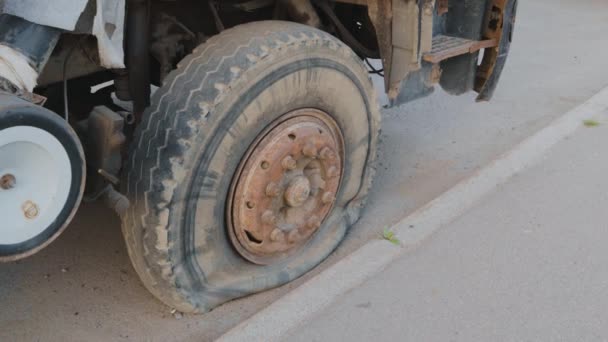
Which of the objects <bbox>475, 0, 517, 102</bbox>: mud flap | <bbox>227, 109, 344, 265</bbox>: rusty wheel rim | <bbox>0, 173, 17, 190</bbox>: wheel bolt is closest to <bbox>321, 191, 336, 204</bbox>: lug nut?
<bbox>227, 109, 344, 265</bbox>: rusty wheel rim

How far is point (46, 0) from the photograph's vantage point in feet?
5.47

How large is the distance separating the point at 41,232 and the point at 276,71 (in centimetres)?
100

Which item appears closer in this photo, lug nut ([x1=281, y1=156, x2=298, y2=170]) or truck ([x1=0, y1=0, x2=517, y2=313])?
truck ([x1=0, y1=0, x2=517, y2=313])

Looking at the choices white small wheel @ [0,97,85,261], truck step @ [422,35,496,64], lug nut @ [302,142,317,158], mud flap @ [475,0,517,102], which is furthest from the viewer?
mud flap @ [475,0,517,102]

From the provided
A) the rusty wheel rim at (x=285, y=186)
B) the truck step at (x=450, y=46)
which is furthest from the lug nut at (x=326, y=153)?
the truck step at (x=450, y=46)

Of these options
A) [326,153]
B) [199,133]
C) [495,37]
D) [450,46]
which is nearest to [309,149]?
[326,153]

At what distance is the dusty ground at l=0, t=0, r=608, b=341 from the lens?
2.36m

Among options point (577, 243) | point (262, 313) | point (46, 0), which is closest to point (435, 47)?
point (577, 243)

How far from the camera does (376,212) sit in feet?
10.7

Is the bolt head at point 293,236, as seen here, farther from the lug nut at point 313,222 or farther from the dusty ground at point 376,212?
the dusty ground at point 376,212

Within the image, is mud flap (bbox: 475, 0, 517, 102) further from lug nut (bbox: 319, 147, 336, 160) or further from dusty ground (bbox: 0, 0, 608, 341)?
lug nut (bbox: 319, 147, 336, 160)

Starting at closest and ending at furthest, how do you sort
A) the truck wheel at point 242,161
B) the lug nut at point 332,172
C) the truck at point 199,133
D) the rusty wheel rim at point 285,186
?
the truck at point 199,133 → the truck wheel at point 242,161 → the rusty wheel rim at point 285,186 → the lug nut at point 332,172

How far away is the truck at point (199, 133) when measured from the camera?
1648mm

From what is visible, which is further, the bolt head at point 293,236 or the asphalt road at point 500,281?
the bolt head at point 293,236
